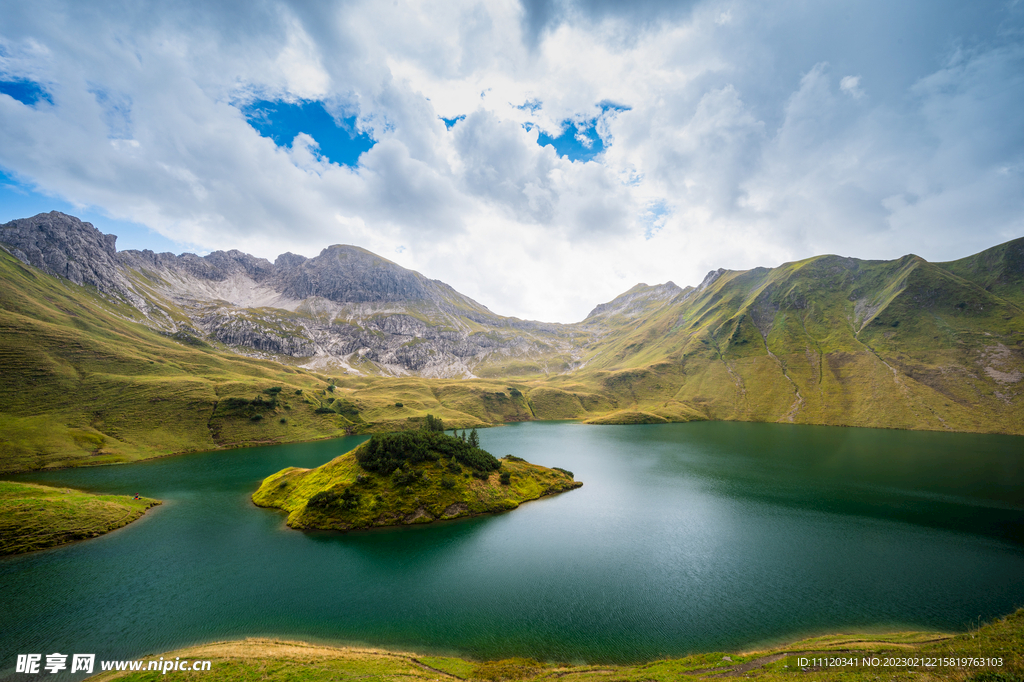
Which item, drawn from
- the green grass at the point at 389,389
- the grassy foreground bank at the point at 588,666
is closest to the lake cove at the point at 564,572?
the grassy foreground bank at the point at 588,666

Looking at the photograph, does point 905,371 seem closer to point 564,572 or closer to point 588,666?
point 564,572

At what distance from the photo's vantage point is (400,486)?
191ft

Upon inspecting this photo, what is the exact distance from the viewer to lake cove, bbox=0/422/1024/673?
1195 inches

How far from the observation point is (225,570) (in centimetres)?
4056

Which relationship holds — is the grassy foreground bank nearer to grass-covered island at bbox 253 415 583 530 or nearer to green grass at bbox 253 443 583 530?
green grass at bbox 253 443 583 530

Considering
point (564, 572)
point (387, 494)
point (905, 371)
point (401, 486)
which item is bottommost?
point (564, 572)

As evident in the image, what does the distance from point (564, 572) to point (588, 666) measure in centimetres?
1409

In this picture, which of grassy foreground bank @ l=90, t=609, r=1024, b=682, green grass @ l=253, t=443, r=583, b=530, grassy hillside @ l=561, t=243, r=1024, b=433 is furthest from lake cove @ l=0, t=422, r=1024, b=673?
grassy hillside @ l=561, t=243, r=1024, b=433

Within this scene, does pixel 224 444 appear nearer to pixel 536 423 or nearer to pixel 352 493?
pixel 352 493

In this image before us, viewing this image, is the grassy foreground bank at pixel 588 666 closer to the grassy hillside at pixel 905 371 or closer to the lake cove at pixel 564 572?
the lake cove at pixel 564 572

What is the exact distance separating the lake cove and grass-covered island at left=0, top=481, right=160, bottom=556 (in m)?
2.81

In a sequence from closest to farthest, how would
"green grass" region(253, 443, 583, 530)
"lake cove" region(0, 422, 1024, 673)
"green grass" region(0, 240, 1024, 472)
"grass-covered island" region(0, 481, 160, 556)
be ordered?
"lake cove" region(0, 422, 1024, 673) → "grass-covered island" region(0, 481, 160, 556) → "green grass" region(253, 443, 583, 530) → "green grass" region(0, 240, 1024, 472)

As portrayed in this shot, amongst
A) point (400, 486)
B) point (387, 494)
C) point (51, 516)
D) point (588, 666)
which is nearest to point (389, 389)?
point (400, 486)

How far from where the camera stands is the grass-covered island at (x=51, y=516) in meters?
43.0
